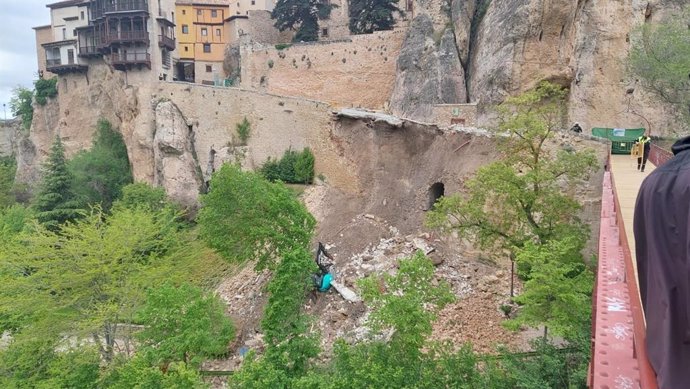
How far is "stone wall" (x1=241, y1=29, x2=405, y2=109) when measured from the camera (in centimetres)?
3441

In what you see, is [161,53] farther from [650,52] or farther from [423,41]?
[650,52]

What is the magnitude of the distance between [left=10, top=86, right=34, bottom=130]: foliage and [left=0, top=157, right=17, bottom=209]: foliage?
4.49 meters

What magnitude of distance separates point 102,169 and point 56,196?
5392 millimetres

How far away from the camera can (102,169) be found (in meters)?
33.2

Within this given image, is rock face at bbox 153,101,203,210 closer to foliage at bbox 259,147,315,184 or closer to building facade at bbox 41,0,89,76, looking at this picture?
foliage at bbox 259,147,315,184

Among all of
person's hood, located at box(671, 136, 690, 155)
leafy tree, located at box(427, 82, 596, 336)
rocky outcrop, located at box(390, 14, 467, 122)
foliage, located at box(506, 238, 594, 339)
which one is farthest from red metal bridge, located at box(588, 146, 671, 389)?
rocky outcrop, located at box(390, 14, 467, 122)

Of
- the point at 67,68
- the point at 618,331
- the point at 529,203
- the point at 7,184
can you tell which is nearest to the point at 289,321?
the point at 529,203

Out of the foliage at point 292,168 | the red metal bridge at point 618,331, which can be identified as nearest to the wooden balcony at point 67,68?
the foliage at point 292,168

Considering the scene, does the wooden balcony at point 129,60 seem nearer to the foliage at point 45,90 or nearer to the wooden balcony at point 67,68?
the wooden balcony at point 67,68

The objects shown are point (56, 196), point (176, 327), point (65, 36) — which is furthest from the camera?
point (65, 36)

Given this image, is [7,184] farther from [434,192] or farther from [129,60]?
[434,192]

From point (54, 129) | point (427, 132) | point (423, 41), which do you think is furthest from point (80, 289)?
point (54, 129)

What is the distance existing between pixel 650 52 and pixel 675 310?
1873 centimetres

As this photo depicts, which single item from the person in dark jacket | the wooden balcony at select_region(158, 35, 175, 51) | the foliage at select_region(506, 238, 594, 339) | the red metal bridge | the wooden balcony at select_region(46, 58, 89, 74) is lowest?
the foliage at select_region(506, 238, 594, 339)
